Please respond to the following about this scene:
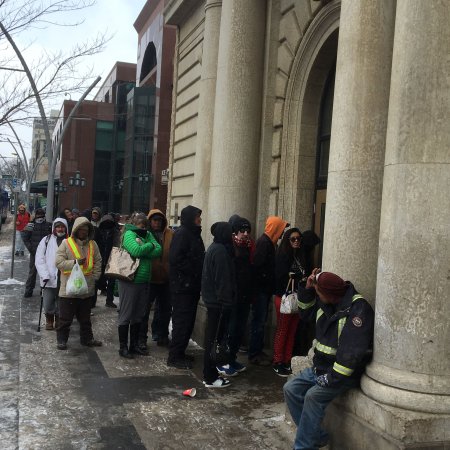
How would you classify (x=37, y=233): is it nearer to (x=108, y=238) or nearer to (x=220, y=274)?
(x=108, y=238)

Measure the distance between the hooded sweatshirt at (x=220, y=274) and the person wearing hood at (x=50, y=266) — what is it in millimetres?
3268

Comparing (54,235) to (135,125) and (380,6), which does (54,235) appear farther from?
(135,125)

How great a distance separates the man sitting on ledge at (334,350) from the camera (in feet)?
13.1

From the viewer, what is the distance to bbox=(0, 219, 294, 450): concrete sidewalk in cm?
458

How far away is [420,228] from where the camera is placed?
3.83 meters

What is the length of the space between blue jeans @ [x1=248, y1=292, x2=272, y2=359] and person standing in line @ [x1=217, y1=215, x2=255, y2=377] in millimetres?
165

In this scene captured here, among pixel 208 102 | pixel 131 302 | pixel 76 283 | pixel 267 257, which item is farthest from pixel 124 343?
pixel 208 102

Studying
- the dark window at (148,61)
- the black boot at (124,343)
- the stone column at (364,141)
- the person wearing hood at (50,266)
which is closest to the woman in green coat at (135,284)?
the black boot at (124,343)

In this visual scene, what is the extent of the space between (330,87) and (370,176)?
365 centimetres

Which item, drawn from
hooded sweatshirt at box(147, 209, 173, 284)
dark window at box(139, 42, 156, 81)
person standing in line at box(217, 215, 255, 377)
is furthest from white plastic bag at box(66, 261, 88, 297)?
dark window at box(139, 42, 156, 81)

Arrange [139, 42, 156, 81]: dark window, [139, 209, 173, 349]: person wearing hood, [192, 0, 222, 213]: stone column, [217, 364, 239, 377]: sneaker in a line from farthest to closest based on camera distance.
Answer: [139, 42, 156, 81]: dark window, [192, 0, 222, 213]: stone column, [139, 209, 173, 349]: person wearing hood, [217, 364, 239, 377]: sneaker

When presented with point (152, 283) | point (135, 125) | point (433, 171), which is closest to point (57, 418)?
point (152, 283)

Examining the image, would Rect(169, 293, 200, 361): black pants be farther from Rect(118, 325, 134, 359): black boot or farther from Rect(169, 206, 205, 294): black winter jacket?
Rect(118, 325, 134, 359): black boot

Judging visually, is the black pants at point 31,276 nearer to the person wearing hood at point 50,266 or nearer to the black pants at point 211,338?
the person wearing hood at point 50,266
